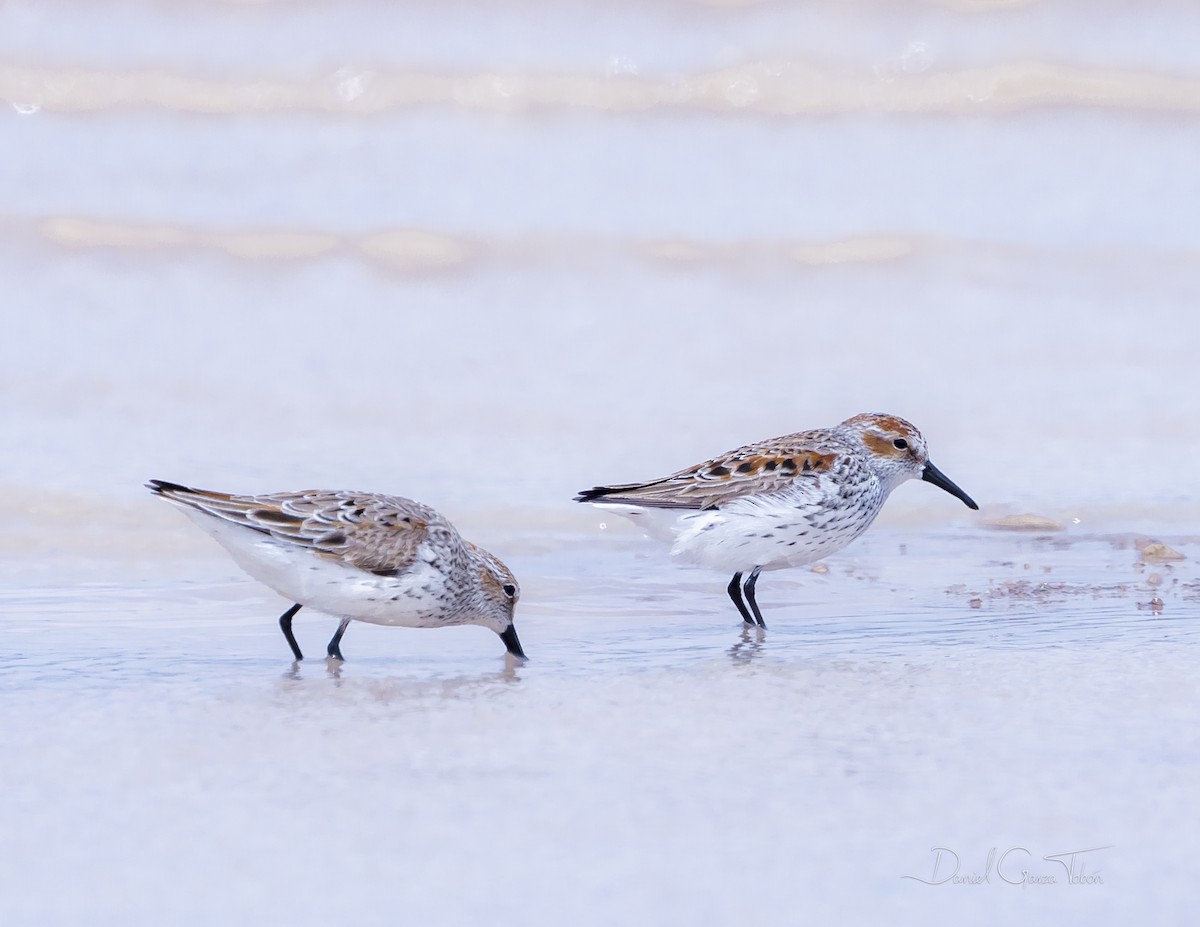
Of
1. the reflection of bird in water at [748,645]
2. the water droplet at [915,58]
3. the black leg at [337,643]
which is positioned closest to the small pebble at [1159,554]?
the reflection of bird in water at [748,645]

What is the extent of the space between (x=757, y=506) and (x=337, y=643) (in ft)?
5.32

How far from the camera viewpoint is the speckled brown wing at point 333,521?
544 centimetres

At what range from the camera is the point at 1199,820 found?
3.74 m

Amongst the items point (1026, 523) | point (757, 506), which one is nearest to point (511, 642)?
point (757, 506)

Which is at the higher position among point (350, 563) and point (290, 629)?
point (350, 563)

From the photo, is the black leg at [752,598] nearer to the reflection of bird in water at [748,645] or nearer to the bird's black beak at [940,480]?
the reflection of bird in water at [748,645]

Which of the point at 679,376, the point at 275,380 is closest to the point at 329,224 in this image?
the point at 275,380

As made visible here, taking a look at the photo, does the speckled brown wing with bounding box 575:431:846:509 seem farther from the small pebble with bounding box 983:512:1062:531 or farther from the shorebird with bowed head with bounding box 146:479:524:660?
the small pebble with bounding box 983:512:1062:531

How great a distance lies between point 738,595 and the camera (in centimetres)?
622

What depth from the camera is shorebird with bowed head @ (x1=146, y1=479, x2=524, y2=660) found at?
17.9 ft

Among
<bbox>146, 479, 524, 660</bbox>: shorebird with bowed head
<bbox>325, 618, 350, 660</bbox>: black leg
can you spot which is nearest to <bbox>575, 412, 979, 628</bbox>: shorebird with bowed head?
<bbox>146, 479, 524, 660</bbox>: shorebird with bowed head
